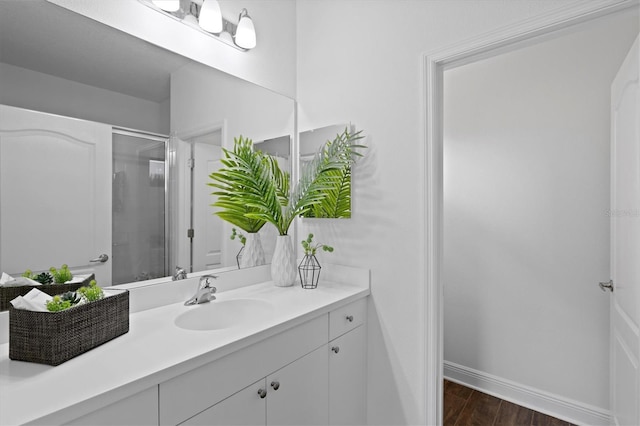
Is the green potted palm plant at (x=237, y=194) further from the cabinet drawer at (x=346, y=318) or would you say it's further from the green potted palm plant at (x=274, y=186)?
the cabinet drawer at (x=346, y=318)

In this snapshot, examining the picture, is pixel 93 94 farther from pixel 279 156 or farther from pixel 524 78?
pixel 524 78

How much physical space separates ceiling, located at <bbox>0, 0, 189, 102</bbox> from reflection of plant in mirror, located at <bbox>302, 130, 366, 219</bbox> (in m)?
0.85

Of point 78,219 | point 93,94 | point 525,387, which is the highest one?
point 93,94

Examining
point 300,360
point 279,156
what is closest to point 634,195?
point 300,360

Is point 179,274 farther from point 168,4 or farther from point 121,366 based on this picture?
point 168,4

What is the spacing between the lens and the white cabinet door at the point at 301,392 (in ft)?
3.76

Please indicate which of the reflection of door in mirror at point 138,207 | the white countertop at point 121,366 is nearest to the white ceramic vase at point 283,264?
the white countertop at point 121,366

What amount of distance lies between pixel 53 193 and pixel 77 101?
35 cm

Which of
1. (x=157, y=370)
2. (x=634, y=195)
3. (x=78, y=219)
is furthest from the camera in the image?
(x=634, y=195)

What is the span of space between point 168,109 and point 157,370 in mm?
1071

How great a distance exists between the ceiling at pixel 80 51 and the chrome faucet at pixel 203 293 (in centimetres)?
81

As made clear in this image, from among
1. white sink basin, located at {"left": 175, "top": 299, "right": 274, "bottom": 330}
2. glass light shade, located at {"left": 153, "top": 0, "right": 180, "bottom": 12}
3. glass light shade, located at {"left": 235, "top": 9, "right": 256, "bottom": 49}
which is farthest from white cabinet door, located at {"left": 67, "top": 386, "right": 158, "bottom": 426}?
glass light shade, located at {"left": 235, "top": 9, "right": 256, "bottom": 49}

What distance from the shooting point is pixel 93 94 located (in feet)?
4.02

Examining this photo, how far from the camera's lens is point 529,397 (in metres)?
2.09
